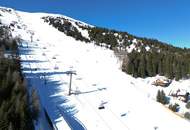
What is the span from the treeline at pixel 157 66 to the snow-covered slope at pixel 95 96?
→ 261cm

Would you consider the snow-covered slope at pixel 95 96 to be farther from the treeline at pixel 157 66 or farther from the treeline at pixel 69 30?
the treeline at pixel 69 30

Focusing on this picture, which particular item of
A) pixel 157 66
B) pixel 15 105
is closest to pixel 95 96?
pixel 15 105

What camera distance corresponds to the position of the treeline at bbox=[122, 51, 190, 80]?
61.6 meters

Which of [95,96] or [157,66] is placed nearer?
[95,96]

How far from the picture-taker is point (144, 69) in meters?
62.3

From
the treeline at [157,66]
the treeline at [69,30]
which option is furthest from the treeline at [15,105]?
the treeline at [69,30]

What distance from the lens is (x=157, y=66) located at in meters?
63.8

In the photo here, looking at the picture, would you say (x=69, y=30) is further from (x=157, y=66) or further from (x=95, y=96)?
(x=95, y=96)

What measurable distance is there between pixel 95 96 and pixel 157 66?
2607 centimetres

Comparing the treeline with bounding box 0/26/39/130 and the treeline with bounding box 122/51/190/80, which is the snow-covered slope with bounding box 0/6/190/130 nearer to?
the treeline with bounding box 122/51/190/80

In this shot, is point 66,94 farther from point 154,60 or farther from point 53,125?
point 154,60

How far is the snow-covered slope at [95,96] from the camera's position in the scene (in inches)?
1337

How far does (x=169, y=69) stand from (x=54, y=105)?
34.6 m

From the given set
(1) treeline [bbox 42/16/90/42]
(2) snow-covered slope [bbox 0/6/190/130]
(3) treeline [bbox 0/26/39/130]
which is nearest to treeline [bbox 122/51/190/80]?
(2) snow-covered slope [bbox 0/6/190/130]
